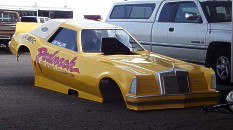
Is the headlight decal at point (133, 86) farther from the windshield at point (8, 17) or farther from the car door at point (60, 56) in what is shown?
the windshield at point (8, 17)

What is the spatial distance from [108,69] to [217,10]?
12.7 ft

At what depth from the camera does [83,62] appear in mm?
7566

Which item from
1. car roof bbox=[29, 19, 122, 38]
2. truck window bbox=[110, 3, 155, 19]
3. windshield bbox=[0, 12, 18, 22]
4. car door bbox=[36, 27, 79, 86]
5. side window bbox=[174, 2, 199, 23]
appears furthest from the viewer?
windshield bbox=[0, 12, 18, 22]

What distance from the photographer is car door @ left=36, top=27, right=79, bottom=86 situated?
307 inches

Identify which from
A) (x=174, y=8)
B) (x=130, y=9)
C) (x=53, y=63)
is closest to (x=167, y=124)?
(x=53, y=63)

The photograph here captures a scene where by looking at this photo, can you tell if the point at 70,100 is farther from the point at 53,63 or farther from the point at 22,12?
the point at 22,12

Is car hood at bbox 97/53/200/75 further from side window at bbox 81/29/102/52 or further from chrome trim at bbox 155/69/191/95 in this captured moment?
side window at bbox 81/29/102/52

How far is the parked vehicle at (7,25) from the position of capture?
18.0m

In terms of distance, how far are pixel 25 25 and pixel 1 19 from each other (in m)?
9.31

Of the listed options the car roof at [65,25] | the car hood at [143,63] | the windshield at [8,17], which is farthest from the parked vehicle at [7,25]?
the car hood at [143,63]

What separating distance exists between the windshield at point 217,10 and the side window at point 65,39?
310cm

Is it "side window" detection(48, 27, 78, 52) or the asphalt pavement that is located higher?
"side window" detection(48, 27, 78, 52)

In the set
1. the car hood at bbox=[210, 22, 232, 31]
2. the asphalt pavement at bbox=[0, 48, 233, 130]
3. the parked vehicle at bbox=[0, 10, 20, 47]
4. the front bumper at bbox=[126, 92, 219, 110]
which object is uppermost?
the car hood at bbox=[210, 22, 232, 31]

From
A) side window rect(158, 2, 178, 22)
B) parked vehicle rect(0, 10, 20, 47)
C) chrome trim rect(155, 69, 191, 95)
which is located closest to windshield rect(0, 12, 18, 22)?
parked vehicle rect(0, 10, 20, 47)
